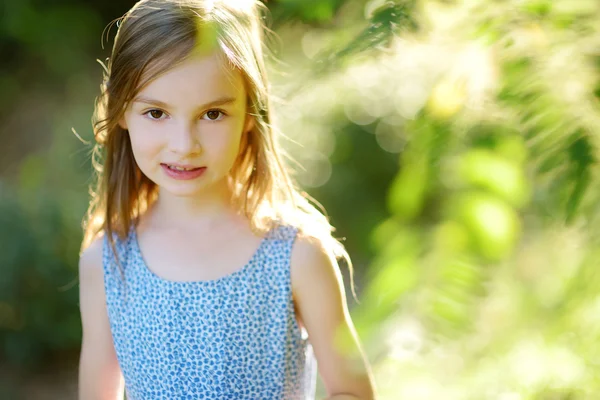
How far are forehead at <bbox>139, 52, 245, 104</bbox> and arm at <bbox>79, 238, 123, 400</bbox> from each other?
21.4 inches

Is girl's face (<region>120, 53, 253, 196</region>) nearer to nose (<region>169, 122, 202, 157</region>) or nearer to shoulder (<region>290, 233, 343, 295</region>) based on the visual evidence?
nose (<region>169, 122, 202, 157</region>)

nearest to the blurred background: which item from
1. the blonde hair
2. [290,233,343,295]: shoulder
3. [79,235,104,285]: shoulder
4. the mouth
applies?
the blonde hair

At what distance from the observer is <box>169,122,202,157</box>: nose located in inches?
53.1

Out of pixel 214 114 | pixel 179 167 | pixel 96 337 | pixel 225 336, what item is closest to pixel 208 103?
pixel 214 114

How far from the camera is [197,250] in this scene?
5.43ft

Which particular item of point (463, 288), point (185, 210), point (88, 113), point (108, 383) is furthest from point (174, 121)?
point (88, 113)

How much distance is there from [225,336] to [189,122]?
1.64 ft

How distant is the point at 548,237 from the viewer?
433mm

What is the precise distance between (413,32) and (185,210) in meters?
1.25

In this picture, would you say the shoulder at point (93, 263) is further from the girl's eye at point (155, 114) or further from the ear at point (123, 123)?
the girl's eye at point (155, 114)

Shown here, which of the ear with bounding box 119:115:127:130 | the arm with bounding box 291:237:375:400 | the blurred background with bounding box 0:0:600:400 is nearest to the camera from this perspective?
the blurred background with bounding box 0:0:600:400

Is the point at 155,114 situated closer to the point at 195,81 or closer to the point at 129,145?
the point at 195,81

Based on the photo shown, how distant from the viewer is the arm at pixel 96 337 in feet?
5.71

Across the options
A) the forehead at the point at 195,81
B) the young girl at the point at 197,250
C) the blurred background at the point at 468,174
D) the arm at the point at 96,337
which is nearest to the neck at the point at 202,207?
the young girl at the point at 197,250
